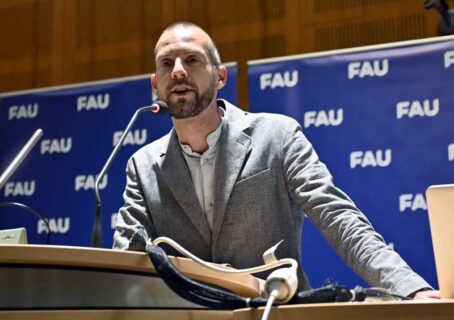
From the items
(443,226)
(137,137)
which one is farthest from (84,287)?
(137,137)

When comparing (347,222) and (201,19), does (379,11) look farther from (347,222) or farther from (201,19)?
(347,222)

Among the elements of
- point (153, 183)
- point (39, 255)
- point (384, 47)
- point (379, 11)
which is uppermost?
point (379, 11)

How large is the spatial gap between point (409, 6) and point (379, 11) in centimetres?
15

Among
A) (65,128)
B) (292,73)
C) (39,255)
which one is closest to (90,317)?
(39,255)

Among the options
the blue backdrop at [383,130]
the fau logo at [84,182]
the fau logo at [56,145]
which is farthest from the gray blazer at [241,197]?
the fau logo at [56,145]

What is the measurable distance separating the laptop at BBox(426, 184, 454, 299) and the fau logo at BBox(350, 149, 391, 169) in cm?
213

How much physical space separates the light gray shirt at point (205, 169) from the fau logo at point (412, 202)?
123 cm

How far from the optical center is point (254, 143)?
83.0 inches

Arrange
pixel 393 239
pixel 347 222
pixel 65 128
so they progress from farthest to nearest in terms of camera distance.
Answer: pixel 65 128 < pixel 393 239 < pixel 347 222

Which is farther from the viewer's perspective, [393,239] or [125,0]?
[125,0]

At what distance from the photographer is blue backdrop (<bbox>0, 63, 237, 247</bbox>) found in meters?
3.65

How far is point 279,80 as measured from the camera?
3467 millimetres

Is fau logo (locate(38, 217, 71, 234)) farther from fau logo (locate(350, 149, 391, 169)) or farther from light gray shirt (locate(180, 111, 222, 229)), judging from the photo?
light gray shirt (locate(180, 111, 222, 229))

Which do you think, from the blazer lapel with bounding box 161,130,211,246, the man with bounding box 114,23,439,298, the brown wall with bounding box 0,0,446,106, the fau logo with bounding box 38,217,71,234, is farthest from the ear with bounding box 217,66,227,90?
the fau logo with bounding box 38,217,71,234
